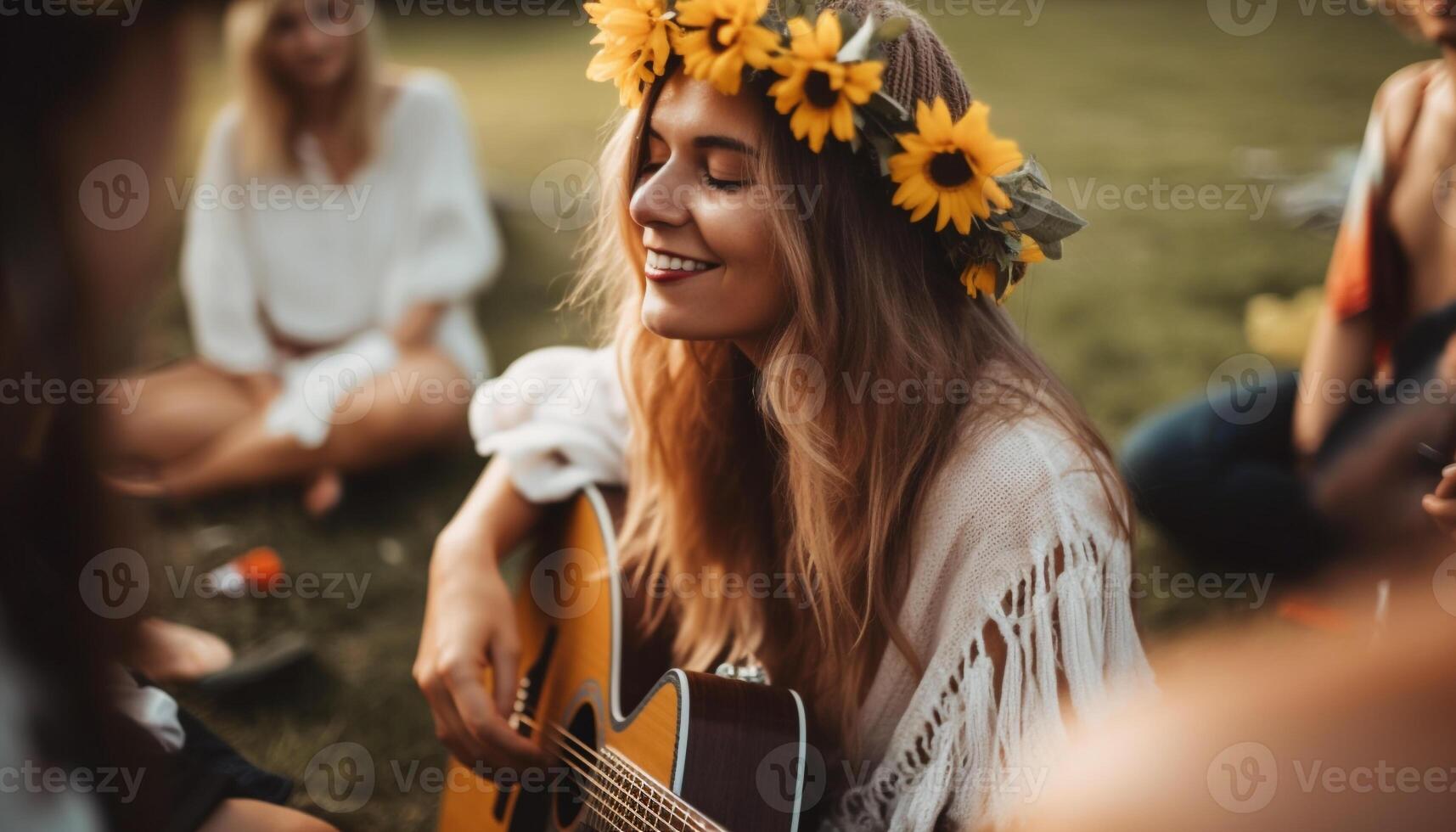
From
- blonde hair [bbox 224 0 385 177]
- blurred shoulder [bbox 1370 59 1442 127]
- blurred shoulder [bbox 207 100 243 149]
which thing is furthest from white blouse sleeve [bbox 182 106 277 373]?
blurred shoulder [bbox 1370 59 1442 127]

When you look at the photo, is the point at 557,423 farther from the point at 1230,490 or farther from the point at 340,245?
the point at 340,245

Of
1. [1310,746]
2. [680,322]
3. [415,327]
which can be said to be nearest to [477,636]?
[680,322]

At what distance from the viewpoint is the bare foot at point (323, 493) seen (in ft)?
12.2

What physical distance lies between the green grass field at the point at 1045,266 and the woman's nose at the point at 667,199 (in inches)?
27.4

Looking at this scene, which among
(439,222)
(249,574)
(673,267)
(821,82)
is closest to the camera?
(821,82)

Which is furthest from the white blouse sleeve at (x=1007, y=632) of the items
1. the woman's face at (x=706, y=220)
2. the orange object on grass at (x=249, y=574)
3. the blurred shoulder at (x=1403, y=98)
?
the orange object on grass at (x=249, y=574)

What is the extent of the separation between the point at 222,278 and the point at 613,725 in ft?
9.95

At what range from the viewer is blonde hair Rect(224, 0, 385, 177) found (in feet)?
12.9

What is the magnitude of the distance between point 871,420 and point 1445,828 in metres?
1.20

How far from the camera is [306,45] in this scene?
153 inches

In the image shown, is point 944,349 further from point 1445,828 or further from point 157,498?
point 157,498

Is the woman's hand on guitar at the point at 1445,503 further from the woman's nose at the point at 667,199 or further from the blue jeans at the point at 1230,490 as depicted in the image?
the woman's nose at the point at 667,199

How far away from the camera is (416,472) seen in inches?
157

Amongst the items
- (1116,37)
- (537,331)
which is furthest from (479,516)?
(1116,37)
